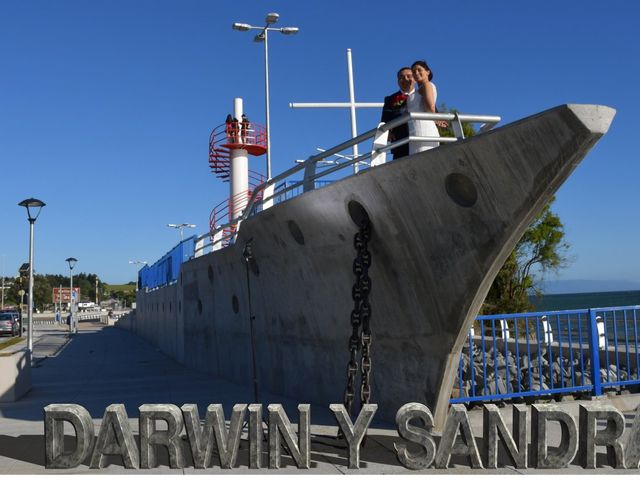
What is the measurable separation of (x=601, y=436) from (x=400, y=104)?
4.74 meters

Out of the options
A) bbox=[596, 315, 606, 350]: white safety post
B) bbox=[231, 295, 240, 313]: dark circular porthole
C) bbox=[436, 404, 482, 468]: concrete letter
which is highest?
bbox=[231, 295, 240, 313]: dark circular porthole

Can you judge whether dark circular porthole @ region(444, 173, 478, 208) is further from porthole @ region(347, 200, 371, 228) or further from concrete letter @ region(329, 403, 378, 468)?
concrete letter @ region(329, 403, 378, 468)

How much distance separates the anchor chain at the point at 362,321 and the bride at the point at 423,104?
119 centimetres

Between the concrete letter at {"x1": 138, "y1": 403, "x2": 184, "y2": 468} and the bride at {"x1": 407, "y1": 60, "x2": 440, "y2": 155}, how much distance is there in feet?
13.4

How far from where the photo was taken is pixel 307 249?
1091cm

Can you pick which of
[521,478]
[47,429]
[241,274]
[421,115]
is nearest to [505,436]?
[521,478]

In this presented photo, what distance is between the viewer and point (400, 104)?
938cm

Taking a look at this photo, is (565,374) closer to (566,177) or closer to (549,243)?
(566,177)

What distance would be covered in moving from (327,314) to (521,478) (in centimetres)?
499

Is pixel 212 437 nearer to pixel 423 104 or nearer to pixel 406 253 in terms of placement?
pixel 406 253

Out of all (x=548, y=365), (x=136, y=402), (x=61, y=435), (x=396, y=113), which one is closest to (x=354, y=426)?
(x=61, y=435)

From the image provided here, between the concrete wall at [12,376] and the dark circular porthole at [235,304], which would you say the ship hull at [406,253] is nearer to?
the dark circular porthole at [235,304]

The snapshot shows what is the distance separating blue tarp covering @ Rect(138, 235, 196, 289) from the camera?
2203 cm

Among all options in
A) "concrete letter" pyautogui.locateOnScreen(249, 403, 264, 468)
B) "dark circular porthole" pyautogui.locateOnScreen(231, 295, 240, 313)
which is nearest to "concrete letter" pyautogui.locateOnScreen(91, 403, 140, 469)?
"concrete letter" pyautogui.locateOnScreen(249, 403, 264, 468)
